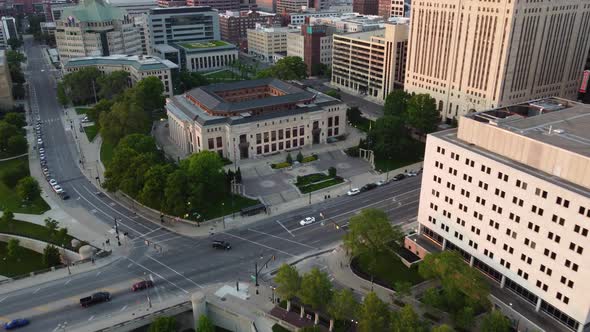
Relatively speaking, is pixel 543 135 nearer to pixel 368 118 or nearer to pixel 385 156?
pixel 385 156

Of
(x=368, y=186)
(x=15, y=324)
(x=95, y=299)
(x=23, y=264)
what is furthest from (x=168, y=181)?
(x=368, y=186)

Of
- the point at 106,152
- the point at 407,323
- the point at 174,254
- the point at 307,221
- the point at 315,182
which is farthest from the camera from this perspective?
the point at 106,152

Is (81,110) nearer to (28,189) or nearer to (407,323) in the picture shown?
(28,189)

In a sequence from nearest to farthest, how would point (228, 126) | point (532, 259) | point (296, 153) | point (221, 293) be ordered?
point (532, 259), point (221, 293), point (228, 126), point (296, 153)

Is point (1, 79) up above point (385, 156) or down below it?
above

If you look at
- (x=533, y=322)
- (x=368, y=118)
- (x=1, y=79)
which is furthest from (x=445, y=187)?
(x=1, y=79)

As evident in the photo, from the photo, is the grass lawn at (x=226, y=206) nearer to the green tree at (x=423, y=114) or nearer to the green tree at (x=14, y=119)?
the green tree at (x=423, y=114)
